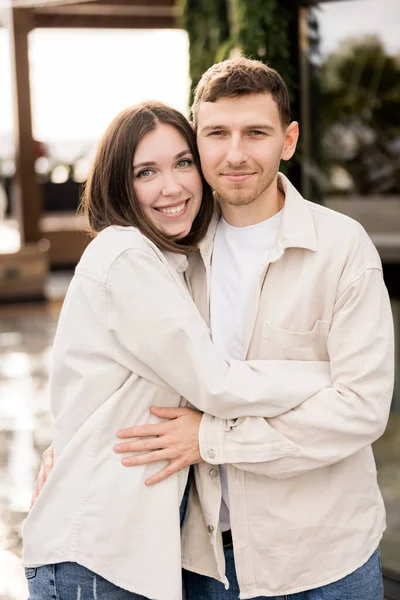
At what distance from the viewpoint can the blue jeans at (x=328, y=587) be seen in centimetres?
169

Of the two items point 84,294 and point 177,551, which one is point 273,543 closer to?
point 177,551

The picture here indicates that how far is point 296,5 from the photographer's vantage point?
3.00 meters

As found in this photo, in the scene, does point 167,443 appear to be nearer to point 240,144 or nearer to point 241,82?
point 240,144

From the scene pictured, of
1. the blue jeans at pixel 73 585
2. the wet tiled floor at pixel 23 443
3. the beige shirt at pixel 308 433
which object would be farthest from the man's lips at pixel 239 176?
Result: the wet tiled floor at pixel 23 443

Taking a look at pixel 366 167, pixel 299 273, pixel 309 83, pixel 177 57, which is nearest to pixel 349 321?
pixel 299 273

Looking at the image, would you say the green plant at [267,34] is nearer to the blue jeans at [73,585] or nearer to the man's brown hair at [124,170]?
the man's brown hair at [124,170]

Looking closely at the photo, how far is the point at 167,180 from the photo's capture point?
5.51ft

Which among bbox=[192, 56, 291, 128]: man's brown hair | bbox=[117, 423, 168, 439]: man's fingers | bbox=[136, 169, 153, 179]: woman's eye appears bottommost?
bbox=[117, 423, 168, 439]: man's fingers

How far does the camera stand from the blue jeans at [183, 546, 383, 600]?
1.69 metres

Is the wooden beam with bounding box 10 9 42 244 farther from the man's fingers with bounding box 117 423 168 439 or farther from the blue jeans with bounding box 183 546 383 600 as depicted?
the man's fingers with bounding box 117 423 168 439

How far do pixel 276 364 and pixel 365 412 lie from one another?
0.19m

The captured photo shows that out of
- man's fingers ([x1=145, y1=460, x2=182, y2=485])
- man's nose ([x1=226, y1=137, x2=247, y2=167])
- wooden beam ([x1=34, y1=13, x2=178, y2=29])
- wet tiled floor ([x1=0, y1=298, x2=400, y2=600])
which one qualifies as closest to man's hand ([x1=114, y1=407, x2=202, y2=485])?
man's fingers ([x1=145, y1=460, x2=182, y2=485])

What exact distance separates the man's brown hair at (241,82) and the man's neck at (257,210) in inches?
6.5

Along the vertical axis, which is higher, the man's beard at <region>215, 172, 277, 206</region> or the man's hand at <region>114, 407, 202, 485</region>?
the man's beard at <region>215, 172, 277, 206</region>
